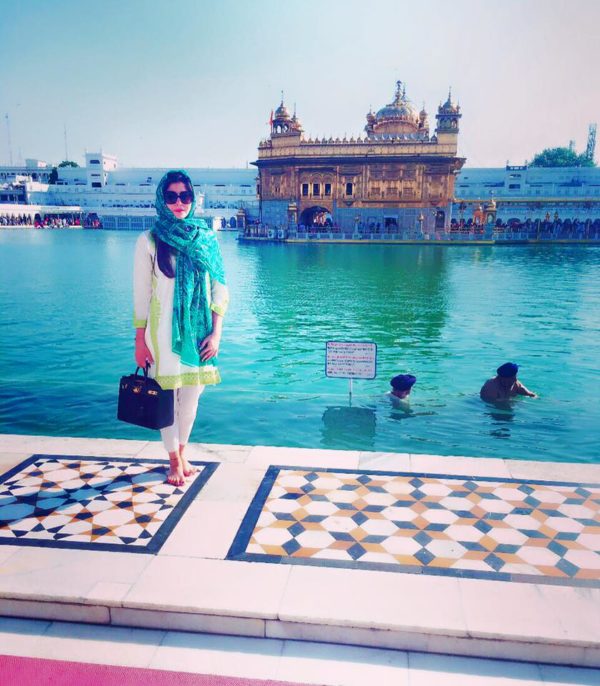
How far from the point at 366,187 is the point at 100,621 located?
48767 millimetres

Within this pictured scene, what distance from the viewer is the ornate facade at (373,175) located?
158ft

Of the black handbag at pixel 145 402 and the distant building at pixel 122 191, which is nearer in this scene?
the black handbag at pixel 145 402

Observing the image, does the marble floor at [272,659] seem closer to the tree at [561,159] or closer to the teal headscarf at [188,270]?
the teal headscarf at [188,270]

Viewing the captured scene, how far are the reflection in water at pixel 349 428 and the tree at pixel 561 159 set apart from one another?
231 ft

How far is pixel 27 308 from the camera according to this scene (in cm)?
1475

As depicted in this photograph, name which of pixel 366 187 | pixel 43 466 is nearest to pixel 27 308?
pixel 43 466

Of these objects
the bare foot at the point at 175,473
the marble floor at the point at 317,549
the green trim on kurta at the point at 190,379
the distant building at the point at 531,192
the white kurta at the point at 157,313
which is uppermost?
the distant building at the point at 531,192

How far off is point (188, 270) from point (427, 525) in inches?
85.7

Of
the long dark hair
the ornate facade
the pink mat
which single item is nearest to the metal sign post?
the long dark hair

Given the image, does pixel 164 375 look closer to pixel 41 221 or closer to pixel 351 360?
pixel 351 360

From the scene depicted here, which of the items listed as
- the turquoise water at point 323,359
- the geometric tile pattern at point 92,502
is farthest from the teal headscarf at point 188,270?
the turquoise water at point 323,359

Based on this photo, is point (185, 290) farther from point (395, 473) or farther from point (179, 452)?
point (395, 473)

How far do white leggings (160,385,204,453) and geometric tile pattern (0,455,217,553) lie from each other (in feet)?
1.09

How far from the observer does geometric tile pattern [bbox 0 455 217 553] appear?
331 centimetres
